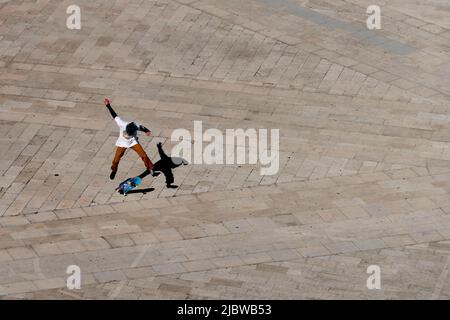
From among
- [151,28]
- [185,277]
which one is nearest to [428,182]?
[185,277]

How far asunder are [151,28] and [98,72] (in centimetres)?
365

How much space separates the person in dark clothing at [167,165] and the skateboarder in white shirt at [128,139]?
2.00 feet

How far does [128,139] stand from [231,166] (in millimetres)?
3566

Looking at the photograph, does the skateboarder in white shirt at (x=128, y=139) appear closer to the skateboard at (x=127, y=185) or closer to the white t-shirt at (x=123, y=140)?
the white t-shirt at (x=123, y=140)

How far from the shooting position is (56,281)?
33.2m

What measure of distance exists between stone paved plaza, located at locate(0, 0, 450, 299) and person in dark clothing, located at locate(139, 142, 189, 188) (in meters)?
0.29

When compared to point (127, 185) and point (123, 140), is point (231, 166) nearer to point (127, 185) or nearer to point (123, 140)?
point (127, 185)

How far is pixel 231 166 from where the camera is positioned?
1506 inches

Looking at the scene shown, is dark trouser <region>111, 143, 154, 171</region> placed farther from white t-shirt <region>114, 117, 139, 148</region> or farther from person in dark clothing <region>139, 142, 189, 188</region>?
person in dark clothing <region>139, 142, 189, 188</region>

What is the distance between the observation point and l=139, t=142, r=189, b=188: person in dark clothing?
37750 millimetres

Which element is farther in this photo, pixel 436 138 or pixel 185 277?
pixel 436 138
